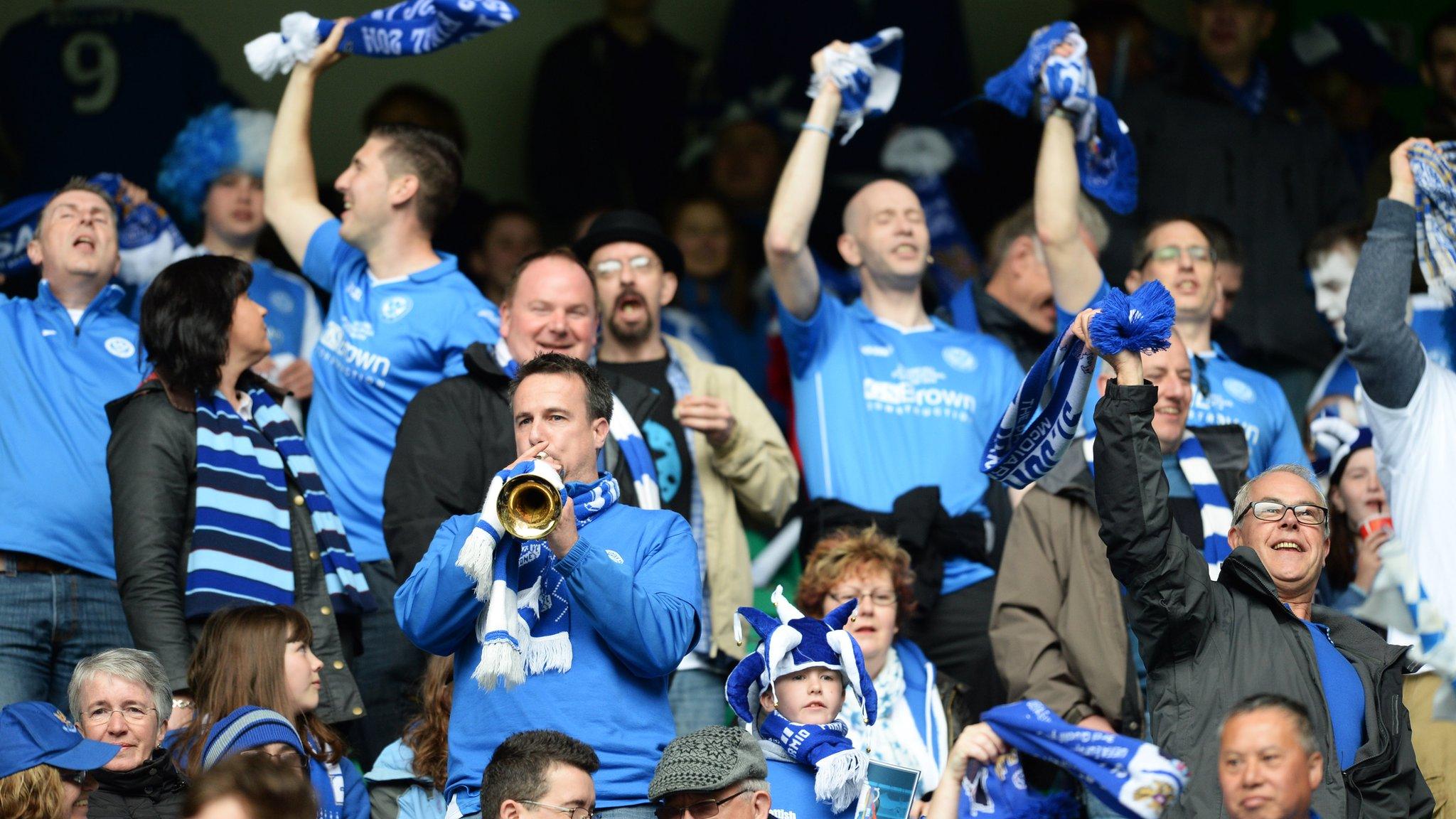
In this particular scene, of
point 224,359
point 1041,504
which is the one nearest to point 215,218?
point 224,359

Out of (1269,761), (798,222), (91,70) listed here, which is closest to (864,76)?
(798,222)

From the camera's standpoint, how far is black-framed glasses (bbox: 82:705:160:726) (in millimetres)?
4926

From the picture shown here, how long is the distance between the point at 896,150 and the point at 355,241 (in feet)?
11.1

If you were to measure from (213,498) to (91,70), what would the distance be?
3.48 m

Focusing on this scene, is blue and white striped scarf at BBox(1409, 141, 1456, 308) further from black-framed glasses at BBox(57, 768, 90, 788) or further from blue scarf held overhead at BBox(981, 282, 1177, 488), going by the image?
black-framed glasses at BBox(57, 768, 90, 788)

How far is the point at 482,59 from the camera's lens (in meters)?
9.62

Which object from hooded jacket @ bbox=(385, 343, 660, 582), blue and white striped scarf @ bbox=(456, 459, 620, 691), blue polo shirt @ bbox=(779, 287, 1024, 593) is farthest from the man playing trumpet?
blue polo shirt @ bbox=(779, 287, 1024, 593)

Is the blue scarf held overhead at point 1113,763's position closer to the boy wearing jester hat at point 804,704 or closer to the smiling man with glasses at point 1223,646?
the smiling man with glasses at point 1223,646

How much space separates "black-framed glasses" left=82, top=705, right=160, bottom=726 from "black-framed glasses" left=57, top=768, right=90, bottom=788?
0.24 metres

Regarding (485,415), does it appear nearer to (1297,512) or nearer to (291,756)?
(291,756)

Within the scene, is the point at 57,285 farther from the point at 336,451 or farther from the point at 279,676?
the point at 279,676

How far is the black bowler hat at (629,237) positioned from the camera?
6.93 m

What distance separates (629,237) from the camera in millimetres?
6926

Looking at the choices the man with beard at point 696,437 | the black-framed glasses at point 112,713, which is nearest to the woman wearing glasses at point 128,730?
the black-framed glasses at point 112,713
